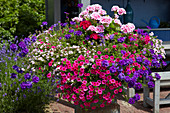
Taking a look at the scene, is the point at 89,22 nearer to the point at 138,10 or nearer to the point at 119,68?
the point at 119,68

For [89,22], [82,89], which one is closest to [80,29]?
[89,22]

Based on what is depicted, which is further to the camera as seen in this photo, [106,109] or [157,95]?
[157,95]

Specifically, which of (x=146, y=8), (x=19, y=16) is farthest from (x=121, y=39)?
(x=19, y=16)

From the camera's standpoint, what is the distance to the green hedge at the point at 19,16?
845 centimetres

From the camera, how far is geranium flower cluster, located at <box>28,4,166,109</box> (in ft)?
9.40

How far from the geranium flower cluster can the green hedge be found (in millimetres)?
5415

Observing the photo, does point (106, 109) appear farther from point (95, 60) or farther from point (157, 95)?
point (157, 95)

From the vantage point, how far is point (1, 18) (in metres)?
8.39

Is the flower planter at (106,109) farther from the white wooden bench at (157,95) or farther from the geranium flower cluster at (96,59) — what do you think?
the white wooden bench at (157,95)

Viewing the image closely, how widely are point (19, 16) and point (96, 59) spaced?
687 cm

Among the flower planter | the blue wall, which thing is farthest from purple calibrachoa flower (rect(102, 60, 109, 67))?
the blue wall

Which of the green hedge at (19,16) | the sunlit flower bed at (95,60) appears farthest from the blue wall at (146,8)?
the sunlit flower bed at (95,60)

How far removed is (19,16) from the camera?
9.05 m

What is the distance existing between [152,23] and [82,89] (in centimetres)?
524
